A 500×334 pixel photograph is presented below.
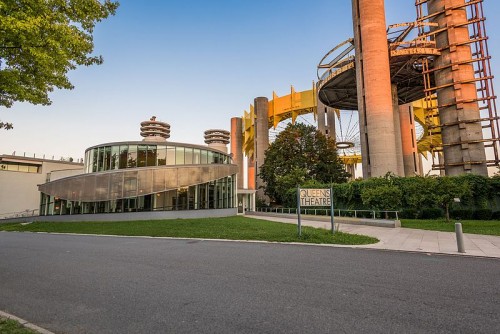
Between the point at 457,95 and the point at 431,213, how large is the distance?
59.7 feet

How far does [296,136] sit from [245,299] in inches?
1464

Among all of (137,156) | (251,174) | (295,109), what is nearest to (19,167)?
(137,156)

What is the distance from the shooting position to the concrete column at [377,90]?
3219cm

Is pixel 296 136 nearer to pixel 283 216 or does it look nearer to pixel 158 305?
pixel 283 216

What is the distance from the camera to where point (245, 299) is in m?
5.46

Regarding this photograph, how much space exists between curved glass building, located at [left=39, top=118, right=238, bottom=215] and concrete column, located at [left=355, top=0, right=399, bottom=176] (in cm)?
1762

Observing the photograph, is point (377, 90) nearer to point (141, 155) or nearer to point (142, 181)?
point (141, 155)

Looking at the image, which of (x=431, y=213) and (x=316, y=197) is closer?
(x=316, y=197)

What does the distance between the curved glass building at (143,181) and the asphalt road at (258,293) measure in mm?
20537

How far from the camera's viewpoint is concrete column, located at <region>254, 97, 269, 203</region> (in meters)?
54.0

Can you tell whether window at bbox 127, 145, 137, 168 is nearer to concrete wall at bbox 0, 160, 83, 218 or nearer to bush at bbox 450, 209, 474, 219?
concrete wall at bbox 0, 160, 83, 218

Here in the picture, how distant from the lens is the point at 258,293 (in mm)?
5820

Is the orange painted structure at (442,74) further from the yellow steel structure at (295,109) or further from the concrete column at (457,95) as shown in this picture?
the yellow steel structure at (295,109)

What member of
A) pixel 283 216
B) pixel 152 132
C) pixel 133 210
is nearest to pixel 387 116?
pixel 283 216
